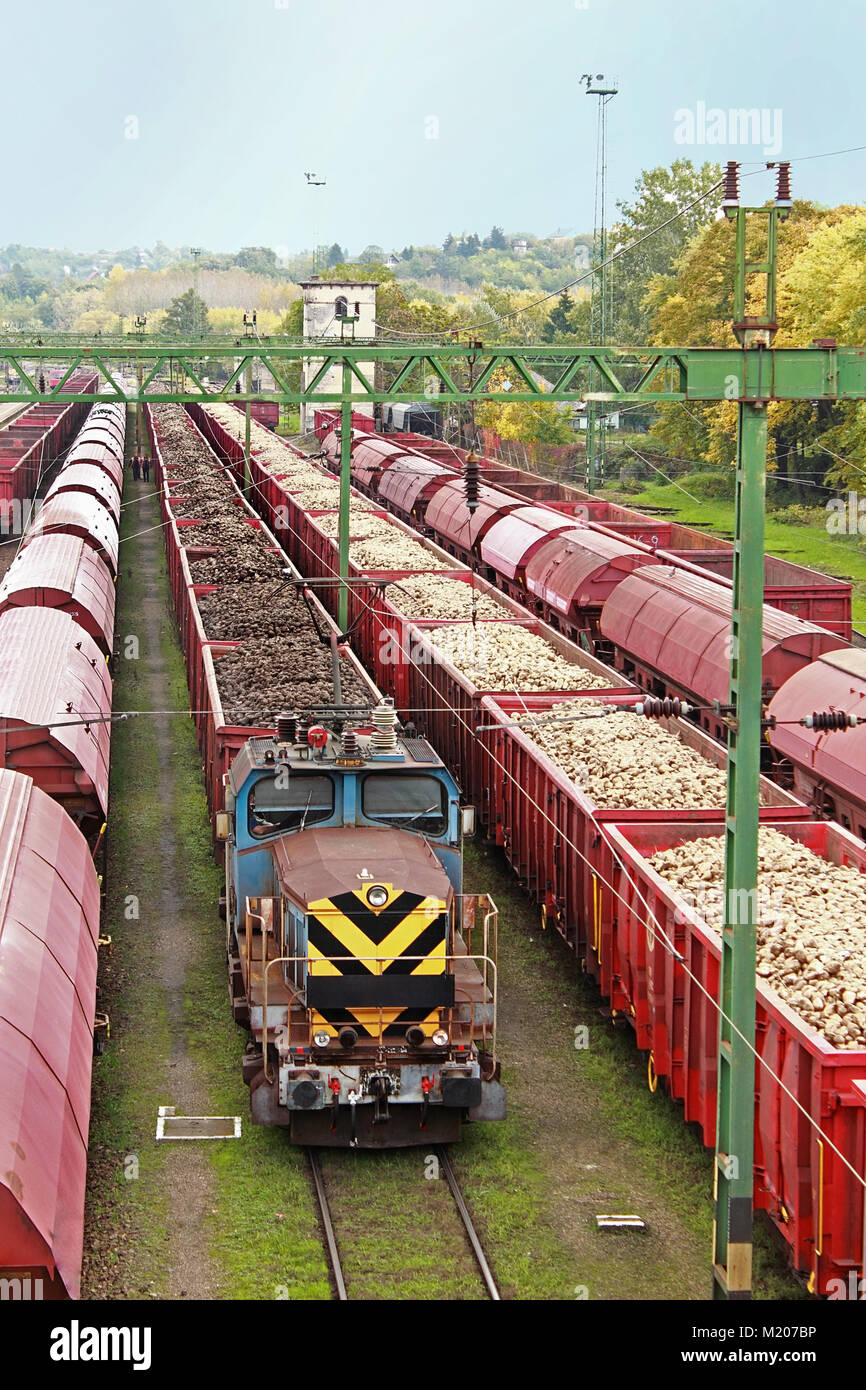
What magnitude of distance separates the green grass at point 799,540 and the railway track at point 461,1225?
29.1 m

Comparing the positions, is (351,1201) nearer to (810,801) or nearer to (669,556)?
(810,801)

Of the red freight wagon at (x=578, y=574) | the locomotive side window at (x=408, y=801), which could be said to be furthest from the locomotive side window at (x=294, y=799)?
the red freight wagon at (x=578, y=574)

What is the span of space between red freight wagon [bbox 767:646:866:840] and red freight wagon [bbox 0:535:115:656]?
1023 centimetres

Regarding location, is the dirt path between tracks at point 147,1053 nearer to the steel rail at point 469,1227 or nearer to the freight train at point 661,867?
the steel rail at point 469,1227

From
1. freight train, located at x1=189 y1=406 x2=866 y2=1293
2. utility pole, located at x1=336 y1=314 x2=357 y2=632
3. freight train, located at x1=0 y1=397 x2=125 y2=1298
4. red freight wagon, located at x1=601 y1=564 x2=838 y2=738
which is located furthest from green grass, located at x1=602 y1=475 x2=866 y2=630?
freight train, located at x1=0 y1=397 x2=125 y2=1298

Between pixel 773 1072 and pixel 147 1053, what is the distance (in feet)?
22.4

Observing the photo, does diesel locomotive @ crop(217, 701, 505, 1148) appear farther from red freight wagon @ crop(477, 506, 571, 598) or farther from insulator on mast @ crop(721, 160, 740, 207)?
red freight wagon @ crop(477, 506, 571, 598)

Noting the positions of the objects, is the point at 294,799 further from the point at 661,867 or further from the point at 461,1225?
the point at 461,1225

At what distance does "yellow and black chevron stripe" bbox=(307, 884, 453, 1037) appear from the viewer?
490 inches

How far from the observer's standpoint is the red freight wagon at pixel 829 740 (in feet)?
59.7

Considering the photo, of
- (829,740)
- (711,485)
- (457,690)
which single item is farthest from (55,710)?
(711,485)

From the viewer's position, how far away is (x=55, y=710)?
1767cm

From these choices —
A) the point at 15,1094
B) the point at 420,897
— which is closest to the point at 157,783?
the point at 420,897

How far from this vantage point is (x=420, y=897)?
12.5m
